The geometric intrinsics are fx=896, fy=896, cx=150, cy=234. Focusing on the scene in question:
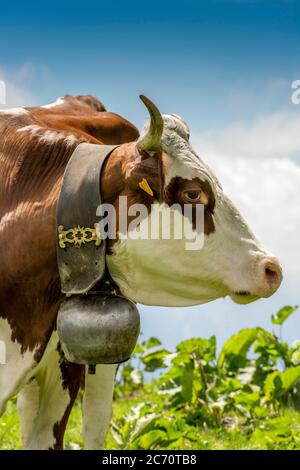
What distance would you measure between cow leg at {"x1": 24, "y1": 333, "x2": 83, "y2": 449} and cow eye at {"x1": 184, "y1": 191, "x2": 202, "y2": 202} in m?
1.27

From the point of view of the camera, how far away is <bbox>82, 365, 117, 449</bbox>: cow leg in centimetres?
472

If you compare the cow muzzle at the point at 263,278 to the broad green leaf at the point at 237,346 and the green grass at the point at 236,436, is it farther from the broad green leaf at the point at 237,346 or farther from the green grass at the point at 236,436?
the broad green leaf at the point at 237,346

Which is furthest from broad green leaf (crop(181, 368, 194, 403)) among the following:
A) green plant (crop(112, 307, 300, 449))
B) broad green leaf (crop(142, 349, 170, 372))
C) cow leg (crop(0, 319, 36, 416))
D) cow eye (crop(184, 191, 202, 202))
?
cow eye (crop(184, 191, 202, 202))

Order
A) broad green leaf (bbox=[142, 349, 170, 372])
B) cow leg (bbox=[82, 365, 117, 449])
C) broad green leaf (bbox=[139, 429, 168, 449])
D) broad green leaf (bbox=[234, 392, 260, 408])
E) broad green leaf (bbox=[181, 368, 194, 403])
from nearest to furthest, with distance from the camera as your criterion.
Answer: cow leg (bbox=[82, 365, 117, 449])
broad green leaf (bbox=[139, 429, 168, 449])
broad green leaf (bbox=[234, 392, 260, 408])
broad green leaf (bbox=[181, 368, 194, 403])
broad green leaf (bbox=[142, 349, 170, 372])

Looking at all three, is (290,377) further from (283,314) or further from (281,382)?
(283,314)

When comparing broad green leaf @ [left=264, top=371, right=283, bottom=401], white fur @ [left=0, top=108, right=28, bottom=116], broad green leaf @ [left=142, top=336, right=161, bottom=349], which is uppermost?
white fur @ [left=0, top=108, right=28, bottom=116]

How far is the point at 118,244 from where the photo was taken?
360 cm

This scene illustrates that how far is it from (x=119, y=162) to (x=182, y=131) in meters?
0.30

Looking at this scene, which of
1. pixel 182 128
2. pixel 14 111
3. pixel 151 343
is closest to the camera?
pixel 182 128

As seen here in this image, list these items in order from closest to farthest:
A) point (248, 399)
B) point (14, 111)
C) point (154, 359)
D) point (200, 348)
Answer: point (14, 111) → point (248, 399) → point (200, 348) → point (154, 359)

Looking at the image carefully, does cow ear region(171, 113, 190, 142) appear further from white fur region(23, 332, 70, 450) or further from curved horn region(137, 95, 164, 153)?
white fur region(23, 332, 70, 450)

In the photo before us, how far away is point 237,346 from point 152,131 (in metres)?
3.91

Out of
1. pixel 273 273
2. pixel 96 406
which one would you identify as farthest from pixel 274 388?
pixel 273 273

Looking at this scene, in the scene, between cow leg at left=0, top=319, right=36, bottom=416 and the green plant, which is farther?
the green plant
